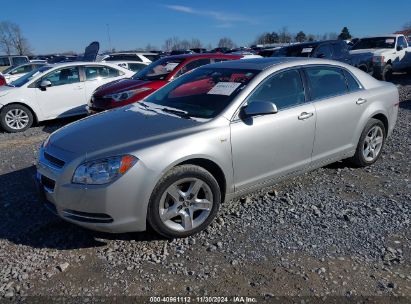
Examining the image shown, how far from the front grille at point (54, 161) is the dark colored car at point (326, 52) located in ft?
31.9

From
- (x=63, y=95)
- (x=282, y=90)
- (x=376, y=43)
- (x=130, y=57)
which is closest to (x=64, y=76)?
(x=63, y=95)

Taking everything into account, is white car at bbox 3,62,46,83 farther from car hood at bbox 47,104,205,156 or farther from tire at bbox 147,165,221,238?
tire at bbox 147,165,221,238

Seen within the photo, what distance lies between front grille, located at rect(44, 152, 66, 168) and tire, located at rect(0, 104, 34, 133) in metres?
5.60

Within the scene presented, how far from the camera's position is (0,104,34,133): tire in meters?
8.19

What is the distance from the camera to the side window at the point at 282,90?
150 inches

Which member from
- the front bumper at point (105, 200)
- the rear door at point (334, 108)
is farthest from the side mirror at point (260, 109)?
the front bumper at point (105, 200)

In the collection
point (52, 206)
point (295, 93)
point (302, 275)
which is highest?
point (295, 93)

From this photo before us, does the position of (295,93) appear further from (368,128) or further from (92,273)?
(92,273)

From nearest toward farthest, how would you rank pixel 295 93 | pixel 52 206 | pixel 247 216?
pixel 52 206 < pixel 247 216 < pixel 295 93

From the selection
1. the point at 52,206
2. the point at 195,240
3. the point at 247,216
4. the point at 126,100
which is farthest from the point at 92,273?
the point at 126,100

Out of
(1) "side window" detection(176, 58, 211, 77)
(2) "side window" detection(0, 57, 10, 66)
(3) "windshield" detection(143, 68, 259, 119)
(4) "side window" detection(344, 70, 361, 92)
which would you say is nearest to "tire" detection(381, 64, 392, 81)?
(1) "side window" detection(176, 58, 211, 77)

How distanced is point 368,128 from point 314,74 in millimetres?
1144

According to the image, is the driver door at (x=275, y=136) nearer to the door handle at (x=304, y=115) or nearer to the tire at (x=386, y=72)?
the door handle at (x=304, y=115)

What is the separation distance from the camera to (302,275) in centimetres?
286
